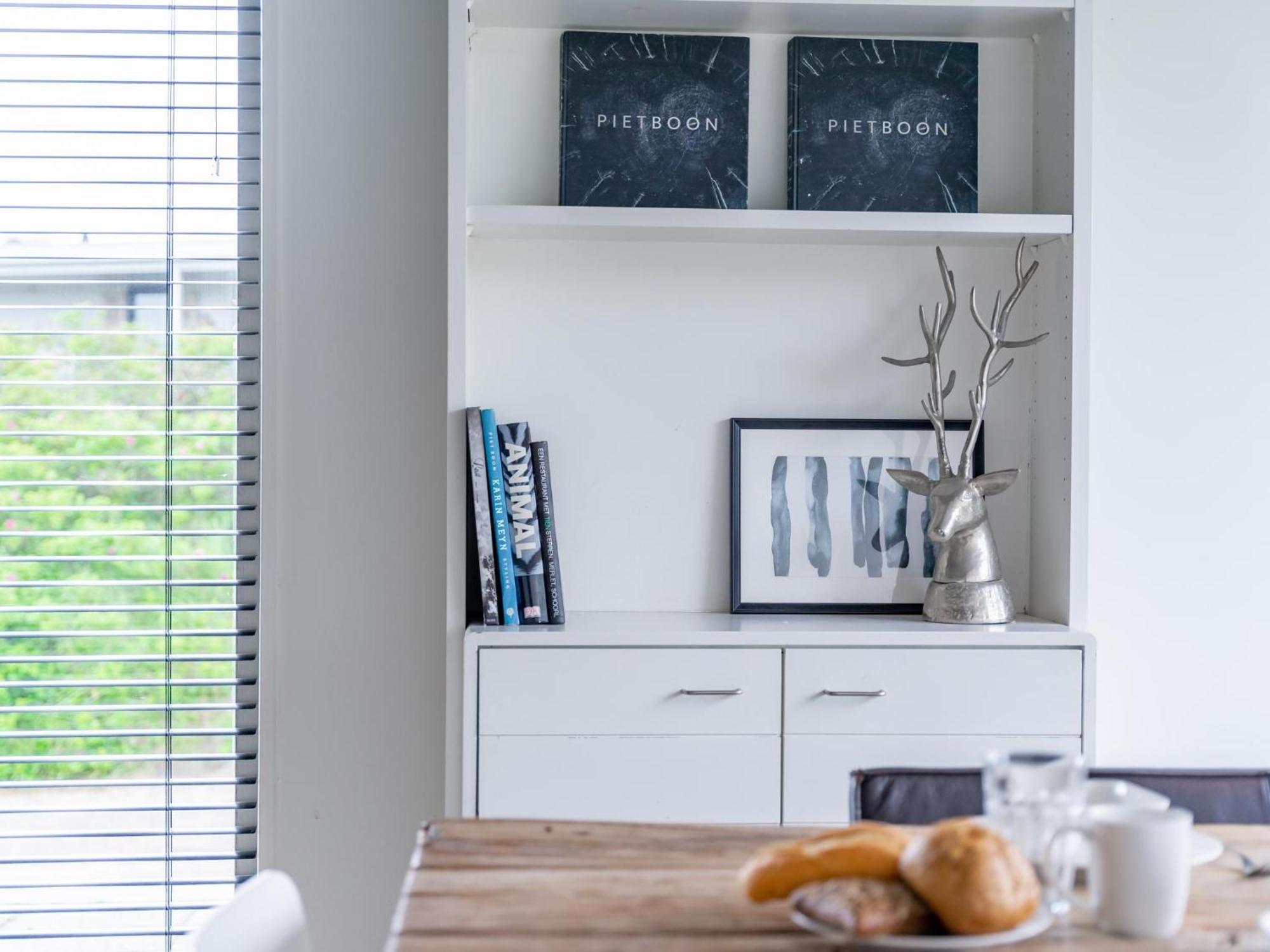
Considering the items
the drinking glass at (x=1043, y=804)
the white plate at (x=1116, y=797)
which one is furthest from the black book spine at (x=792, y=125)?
the drinking glass at (x=1043, y=804)

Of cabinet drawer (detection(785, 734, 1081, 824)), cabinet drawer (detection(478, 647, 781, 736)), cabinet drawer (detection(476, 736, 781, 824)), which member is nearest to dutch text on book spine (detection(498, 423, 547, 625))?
cabinet drawer (detection(478, 647, 781, 736))

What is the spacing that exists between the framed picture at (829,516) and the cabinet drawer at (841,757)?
1.03 feet

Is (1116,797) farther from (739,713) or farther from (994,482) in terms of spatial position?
(994,482)

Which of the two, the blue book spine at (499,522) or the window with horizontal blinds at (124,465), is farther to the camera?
the window with horizontal blinds at (124,465)

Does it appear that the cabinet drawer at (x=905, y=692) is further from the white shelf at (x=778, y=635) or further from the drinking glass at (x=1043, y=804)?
the drinking glass at (x=1043, y=804)

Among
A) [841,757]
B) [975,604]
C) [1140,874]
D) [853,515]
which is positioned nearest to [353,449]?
[853,515]

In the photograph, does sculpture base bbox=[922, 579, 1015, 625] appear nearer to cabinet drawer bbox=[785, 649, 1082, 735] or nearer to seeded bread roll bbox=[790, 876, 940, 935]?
cabinet drawer bbox=[785, 649, 1082, 735]

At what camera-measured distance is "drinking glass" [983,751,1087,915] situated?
88 centimetres

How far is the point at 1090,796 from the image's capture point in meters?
1.08

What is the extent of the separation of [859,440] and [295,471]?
109 centimetres

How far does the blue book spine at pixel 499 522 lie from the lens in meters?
1.94

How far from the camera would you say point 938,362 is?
2.12 m

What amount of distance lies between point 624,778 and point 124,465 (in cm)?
119

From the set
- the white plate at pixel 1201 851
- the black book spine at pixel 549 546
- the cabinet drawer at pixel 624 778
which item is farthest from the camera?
the black book spine at pixel 549 546
